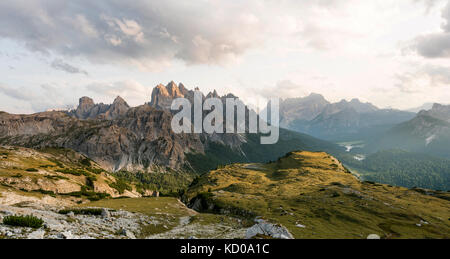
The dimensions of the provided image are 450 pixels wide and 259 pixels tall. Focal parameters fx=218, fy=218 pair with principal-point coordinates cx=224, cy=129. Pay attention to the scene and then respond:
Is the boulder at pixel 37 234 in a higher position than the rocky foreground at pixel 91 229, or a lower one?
higher

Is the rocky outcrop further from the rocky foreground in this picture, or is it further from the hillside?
the hillside

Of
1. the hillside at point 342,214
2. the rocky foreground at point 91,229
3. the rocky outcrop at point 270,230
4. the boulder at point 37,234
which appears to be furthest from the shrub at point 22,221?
the hillside at point 342,214

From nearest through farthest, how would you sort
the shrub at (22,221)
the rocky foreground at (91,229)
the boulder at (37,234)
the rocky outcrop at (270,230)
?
the boulder at (37,234), the rocky foreground at (91,229), the shrub at (22,221), the rocky outcrop at (270,230)

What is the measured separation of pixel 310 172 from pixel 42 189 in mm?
190205

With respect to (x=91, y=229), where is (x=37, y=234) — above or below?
above

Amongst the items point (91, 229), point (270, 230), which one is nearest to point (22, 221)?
point (91, 229)

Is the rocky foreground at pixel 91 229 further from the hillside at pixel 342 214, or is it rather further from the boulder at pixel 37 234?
the hillside at pixel 342 214

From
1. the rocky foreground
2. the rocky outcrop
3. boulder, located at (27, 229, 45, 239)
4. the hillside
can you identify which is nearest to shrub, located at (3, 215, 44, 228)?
the rocky foreground

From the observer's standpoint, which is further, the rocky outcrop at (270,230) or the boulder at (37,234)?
the rocky outcrop at (270,230)

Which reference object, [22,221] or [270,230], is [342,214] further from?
[22,221]
